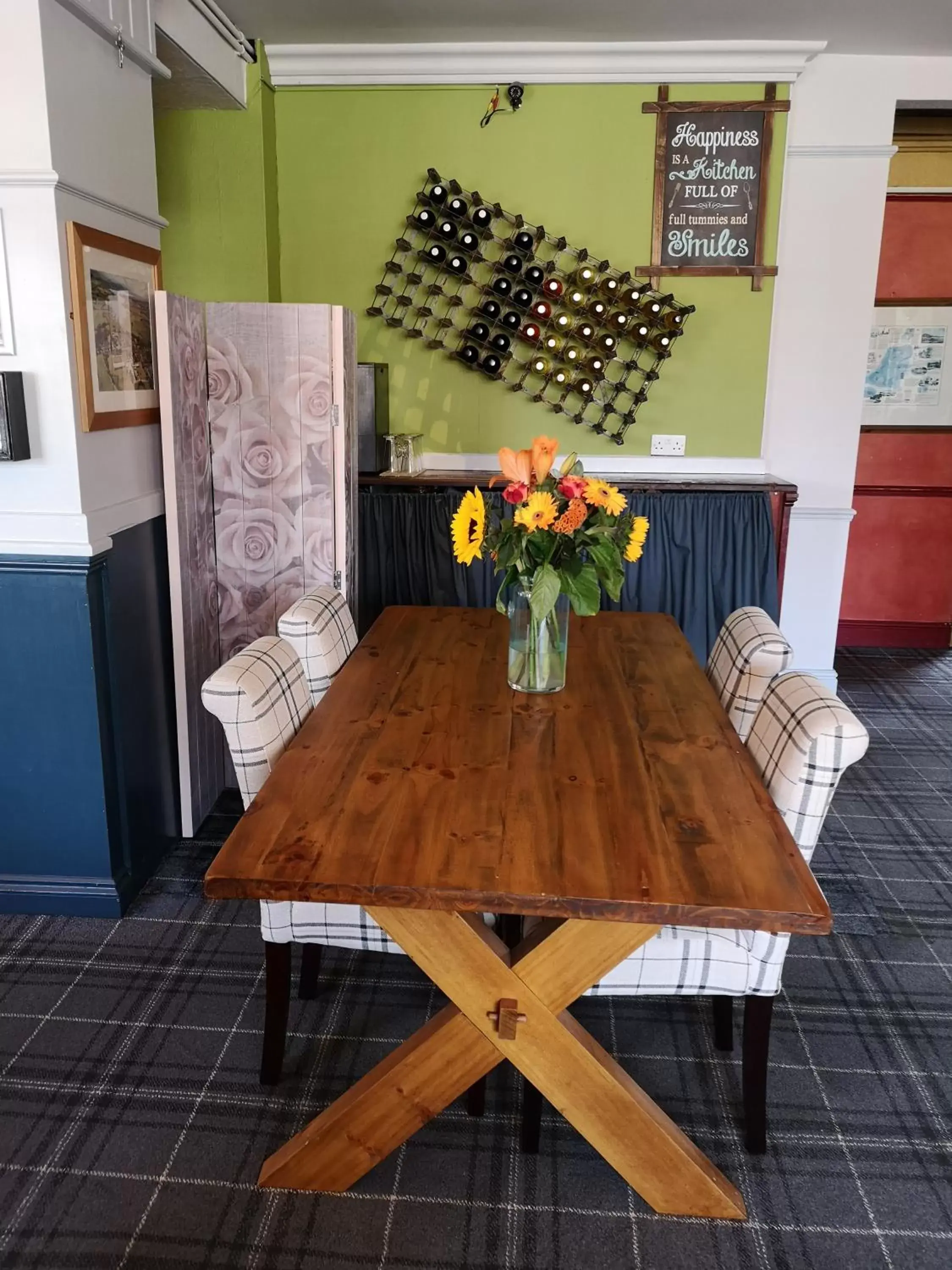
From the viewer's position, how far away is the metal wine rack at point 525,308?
3.96m

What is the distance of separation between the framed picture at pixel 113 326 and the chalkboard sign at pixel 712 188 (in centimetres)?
218

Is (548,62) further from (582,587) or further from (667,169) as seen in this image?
(582,587)

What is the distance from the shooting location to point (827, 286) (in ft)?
13.2

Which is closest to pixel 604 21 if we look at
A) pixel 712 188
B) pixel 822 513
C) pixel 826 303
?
pixel 712 188

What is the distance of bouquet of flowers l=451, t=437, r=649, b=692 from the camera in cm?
197

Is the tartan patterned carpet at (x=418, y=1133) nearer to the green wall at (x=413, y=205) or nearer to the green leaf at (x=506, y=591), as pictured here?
the green leaf at (x=506, y=591)

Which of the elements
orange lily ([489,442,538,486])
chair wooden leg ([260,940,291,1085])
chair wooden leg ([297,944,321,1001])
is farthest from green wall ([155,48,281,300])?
chair wooden leg ([260,940,291,1085])

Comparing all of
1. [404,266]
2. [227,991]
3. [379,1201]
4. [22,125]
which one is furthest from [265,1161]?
[404,266]

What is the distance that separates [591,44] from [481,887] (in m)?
3.57

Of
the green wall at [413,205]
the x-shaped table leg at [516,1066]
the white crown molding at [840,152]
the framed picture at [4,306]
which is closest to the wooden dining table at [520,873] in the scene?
the x-shaped table leg at [516,1066]

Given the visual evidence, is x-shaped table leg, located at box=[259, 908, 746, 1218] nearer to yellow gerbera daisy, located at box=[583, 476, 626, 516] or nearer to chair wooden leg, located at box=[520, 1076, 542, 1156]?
chair wooden leg, located at box=[520, 1076, 542, 1156]

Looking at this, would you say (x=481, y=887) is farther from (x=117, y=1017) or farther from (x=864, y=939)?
(x=864, y=939)

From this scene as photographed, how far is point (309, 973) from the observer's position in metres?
2.29

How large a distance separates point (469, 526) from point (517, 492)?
0.12 metres
